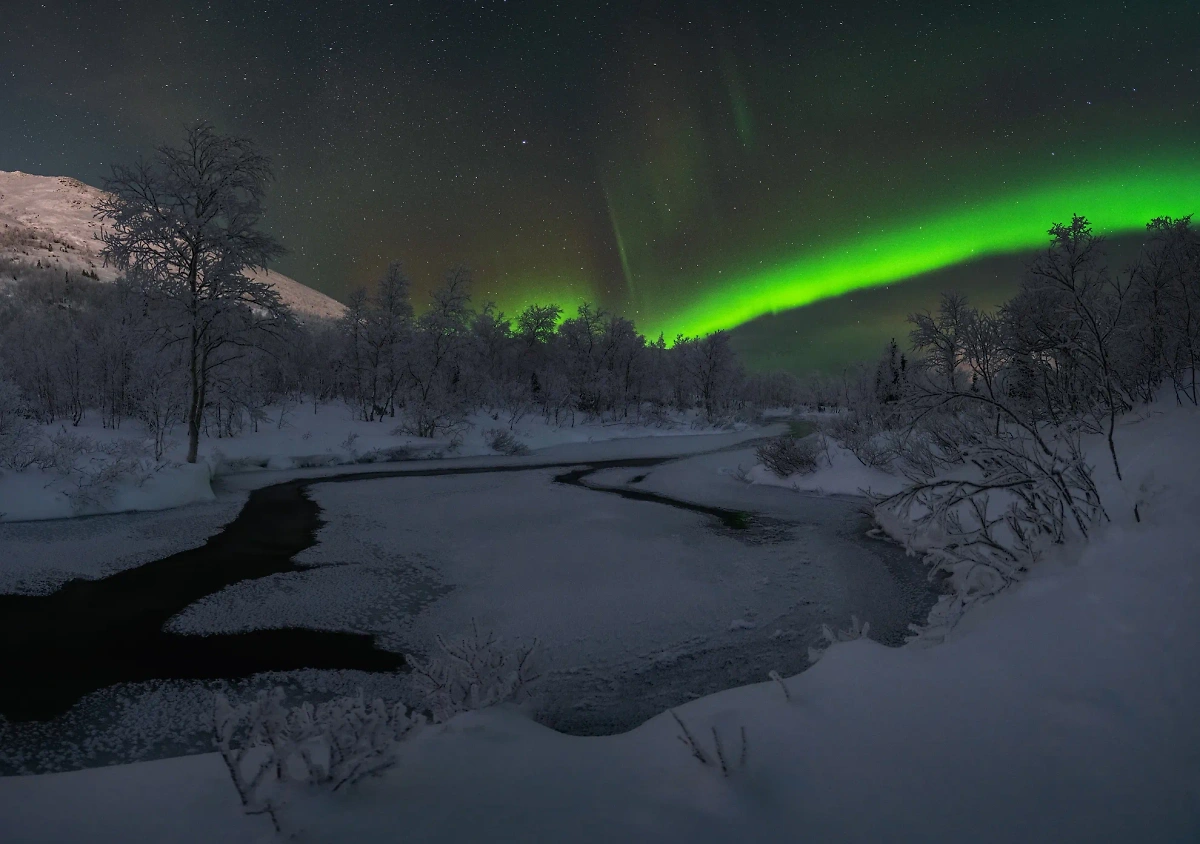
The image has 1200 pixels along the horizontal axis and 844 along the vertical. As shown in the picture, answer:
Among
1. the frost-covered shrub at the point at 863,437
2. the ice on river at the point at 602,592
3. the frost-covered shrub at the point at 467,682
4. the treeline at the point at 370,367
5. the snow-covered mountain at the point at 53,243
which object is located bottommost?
the ice on river at the point at 602,592

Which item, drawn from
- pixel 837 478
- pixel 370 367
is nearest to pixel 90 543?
pixel 837 478

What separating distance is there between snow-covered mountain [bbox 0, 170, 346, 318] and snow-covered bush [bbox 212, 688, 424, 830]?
82329 mm

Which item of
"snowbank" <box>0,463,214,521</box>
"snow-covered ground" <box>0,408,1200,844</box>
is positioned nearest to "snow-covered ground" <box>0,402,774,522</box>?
"snowbank" <box>0,463,214,521</box>

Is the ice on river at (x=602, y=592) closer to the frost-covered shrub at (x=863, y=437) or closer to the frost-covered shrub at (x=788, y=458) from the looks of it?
the frost-covered shrub at (x=863, y=437)

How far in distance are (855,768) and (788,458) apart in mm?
16079

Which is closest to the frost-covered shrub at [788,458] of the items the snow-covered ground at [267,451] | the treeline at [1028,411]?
the treeline at [1028,411]

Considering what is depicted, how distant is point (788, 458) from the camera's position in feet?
57.2

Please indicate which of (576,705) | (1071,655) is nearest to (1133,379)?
(1071,655)

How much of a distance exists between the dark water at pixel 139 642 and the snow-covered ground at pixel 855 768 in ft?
8.40

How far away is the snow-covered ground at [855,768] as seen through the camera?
1.93m

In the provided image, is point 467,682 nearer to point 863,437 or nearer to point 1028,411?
point 1028,411

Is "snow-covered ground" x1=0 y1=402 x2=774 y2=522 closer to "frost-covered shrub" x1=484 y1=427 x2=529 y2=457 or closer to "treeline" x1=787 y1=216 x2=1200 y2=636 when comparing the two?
"frost-covered shrub" x1=484 y1=427 x2=529 y2=457

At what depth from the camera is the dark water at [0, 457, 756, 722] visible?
15.0 ft

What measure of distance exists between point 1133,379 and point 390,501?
58.5ft
